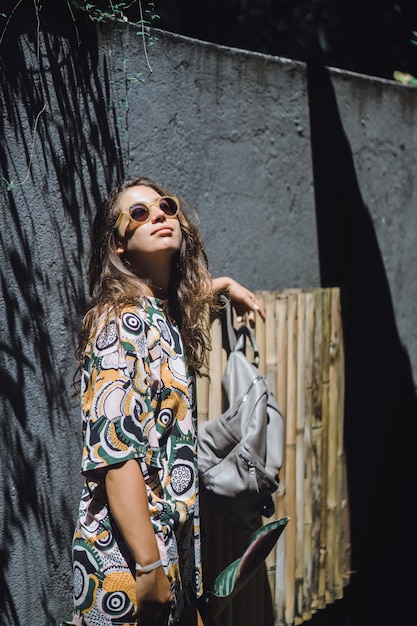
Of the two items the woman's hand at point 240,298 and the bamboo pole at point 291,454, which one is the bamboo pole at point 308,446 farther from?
the woman's hand at point 240,298

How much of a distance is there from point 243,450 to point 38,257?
Answer: 100cm

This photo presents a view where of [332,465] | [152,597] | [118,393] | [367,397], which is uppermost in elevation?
[118,393]

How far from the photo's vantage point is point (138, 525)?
2309 millimetres

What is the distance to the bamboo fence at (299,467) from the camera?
11.5 feet

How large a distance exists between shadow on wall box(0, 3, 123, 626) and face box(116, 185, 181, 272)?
42cm

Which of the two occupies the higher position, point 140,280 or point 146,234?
point 146,234

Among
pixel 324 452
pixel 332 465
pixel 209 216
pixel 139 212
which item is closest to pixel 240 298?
pixel 209 216

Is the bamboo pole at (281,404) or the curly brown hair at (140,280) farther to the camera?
the bamboo pole at (281,404)

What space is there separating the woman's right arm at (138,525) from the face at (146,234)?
67 cm

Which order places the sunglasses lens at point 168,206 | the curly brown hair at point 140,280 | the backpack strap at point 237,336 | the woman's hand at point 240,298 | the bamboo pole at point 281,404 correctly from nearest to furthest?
the curly brown hair at point 140,280 → the sunglasses lens at point 168,206 → the woman's hand at point 240,298 → the backpack strap at point 237,336 → the bamboo pole at point 281,404

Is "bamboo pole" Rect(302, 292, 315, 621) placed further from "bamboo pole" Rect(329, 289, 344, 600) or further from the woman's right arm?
the woman's right arm

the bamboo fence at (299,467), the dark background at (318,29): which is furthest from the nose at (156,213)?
the dark background at (318,29)

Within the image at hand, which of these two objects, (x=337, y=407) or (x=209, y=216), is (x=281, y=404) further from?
(x=209, y=216)

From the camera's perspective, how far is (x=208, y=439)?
3.16 meters
